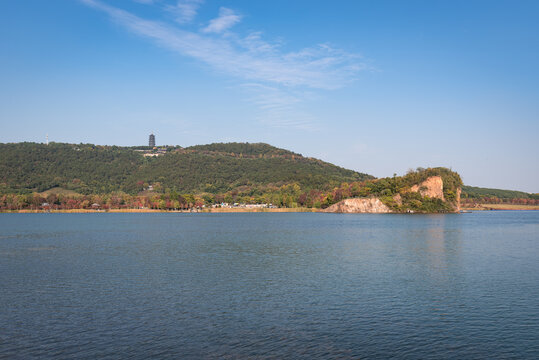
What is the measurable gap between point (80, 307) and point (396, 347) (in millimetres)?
20085

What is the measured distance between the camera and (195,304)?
28094mm

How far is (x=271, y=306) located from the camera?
27.6 metres

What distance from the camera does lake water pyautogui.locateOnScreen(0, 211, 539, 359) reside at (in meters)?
20.3

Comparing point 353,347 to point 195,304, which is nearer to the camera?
point 353,347

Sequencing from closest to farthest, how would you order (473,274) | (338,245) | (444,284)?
(444,284) → (473,274) → (338,245)

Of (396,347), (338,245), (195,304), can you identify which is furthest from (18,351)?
(338,245)

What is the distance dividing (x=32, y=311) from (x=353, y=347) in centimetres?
2031

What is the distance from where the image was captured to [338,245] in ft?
205

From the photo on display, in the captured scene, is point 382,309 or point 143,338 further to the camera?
point 382,309

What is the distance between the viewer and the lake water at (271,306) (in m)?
20.3

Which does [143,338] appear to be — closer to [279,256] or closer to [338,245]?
[279,256]

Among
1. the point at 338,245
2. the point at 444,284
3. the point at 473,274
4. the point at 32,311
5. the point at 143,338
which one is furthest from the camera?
the point at 338,245

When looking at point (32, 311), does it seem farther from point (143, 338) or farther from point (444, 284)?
point (444, 284)

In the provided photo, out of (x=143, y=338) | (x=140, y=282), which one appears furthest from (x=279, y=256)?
(x=143, y=338)
